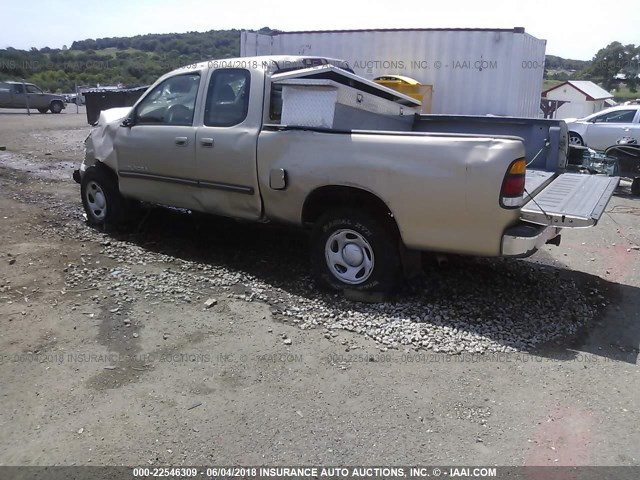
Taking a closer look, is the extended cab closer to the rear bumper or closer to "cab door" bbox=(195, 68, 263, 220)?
"cab door" bbox=(195, 68, 263, 220)

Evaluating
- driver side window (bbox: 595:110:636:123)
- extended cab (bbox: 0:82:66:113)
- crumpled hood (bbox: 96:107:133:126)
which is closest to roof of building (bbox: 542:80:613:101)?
driver side window (bbox: 595:110:636:123)

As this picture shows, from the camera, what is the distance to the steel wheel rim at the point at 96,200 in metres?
6.59

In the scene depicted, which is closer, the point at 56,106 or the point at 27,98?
the point at 27,98

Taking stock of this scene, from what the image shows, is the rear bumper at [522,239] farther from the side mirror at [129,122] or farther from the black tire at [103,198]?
the black tire at [103,198]

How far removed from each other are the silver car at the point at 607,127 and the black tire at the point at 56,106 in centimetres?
2540

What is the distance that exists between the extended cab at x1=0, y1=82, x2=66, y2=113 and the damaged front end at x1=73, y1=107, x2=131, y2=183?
24.5m

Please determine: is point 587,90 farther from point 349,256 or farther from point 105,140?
point 349,256

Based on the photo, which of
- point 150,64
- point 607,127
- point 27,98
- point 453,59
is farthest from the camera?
point 150,64

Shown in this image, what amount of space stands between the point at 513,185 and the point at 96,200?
193 inches

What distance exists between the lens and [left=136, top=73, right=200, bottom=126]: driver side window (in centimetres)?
562

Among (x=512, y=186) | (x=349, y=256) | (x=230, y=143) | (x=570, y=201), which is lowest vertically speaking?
(x=349, y=256)

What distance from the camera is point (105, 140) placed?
21.2 ft

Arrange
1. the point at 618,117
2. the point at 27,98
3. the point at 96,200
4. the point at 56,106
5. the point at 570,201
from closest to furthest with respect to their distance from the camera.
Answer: the point at 570,201 → the point at 96,200 → the point at 618,117 → the point at 27,98 → the point at 56,106

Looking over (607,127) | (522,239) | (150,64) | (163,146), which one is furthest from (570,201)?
(150,64)
